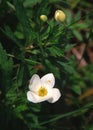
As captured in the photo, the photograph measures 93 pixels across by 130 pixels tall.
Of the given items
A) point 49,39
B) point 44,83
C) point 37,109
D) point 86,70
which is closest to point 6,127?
point 37,109

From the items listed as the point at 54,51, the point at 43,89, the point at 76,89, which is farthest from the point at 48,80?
the point at 76,89

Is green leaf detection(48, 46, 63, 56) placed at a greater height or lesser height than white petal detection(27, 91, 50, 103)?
greater

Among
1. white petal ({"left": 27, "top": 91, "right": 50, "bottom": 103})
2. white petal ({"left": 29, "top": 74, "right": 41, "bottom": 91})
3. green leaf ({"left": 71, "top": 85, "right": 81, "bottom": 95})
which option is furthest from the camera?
green leaf ({"left": 71, "top": 85, "right": 81, "bottom": 95})

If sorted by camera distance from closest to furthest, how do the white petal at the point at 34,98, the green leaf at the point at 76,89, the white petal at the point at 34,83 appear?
the white petal at the point at 34,98 < the white petal at the point at 34,83 < the green leaf at the point at 76,89

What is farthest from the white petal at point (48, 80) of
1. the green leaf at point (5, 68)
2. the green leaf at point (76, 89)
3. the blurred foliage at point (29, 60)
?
the green leaf at point (76, 89)

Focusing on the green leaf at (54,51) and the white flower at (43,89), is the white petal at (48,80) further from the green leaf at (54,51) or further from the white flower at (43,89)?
the green leaf at (54,51)

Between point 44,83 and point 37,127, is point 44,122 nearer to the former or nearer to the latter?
point 37,127

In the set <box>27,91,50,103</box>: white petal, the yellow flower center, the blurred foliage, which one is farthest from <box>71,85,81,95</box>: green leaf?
<box>27,91,50,103</box>: white petal

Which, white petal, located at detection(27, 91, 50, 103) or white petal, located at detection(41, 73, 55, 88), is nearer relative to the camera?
white petal, located at detection(27, 91, 50, 103)

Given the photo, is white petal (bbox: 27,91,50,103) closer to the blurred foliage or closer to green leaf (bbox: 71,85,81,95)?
the blurred foliage
